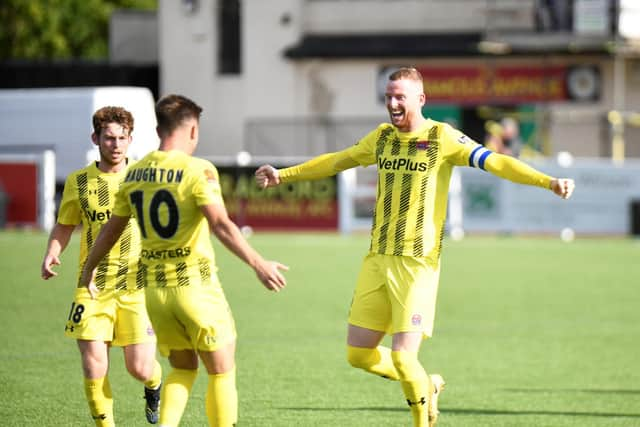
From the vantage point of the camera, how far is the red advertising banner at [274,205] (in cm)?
2600

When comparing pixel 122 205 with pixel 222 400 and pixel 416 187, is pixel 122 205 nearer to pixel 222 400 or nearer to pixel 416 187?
pixel 222 400

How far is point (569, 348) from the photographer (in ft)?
41.4

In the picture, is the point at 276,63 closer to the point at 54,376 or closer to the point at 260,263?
the point at 54,376

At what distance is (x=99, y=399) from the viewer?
7.47m

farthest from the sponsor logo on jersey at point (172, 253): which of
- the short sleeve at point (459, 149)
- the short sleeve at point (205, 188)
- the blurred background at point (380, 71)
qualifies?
the blurred background at point (380, 71)

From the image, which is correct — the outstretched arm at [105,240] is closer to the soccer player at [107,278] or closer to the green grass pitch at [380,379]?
the soccer player at [107,278]

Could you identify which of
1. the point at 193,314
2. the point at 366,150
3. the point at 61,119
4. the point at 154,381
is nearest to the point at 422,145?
the point at 366,150

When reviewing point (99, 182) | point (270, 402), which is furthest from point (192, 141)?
point (270, 402)

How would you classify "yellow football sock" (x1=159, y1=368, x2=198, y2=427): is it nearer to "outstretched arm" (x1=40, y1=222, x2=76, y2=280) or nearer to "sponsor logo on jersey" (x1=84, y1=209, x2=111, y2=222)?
"sponsor logo on jersey" (x1=84, y1=209, x2=111, y2=222)

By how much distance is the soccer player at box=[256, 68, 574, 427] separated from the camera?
7.65m

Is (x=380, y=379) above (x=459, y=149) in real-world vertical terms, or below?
below

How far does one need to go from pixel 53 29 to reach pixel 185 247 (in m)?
52.4

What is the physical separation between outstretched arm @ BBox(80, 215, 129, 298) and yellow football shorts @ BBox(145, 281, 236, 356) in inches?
15.6

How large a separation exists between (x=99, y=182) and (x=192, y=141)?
127cm
